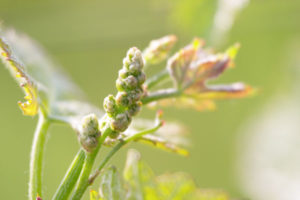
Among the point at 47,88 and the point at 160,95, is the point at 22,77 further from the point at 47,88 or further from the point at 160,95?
the point at 47,88

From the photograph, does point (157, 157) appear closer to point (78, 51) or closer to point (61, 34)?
point (78, 51)

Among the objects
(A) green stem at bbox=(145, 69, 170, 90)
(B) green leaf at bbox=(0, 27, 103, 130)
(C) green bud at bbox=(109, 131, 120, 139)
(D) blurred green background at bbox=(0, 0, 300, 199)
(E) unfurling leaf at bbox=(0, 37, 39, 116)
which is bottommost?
(C) green bud at bbox=(109, 131, 120, 139)

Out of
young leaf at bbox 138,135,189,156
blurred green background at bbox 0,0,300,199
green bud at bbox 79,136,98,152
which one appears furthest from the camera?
blurred green background at bbox 0,0,300,199

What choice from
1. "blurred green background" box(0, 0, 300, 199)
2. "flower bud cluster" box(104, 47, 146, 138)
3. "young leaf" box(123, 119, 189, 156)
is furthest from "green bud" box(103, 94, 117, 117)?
"blurred green background" box(0, 0, 300, 199)

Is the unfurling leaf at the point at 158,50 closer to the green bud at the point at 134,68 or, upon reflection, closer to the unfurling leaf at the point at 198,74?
the unfurling leaf at the point at 198,74

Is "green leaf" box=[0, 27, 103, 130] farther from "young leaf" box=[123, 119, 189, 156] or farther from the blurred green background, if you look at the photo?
the blurred green background

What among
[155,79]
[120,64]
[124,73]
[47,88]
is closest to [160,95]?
[155,79]

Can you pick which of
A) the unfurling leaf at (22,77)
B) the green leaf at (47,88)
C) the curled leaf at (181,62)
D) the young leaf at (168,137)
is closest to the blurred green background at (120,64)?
the green leaf at (47,88)
